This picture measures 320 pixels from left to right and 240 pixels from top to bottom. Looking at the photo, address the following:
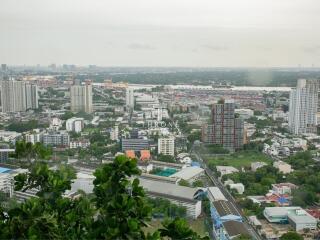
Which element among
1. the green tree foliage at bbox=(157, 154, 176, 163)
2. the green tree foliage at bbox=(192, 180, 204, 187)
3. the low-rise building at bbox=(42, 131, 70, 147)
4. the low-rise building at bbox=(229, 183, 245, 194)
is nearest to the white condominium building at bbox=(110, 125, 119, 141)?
the low-rise building at bbox=(42, 131, 70, 147)

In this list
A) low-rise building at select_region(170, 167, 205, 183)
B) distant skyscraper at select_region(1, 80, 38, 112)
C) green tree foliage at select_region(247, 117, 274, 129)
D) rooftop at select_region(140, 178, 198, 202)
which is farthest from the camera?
distant skyscraper at select_region(1, 80, 38, 112)

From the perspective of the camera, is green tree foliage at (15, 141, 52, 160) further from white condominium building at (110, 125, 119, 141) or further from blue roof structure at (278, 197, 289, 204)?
white condominium building at (110, 125, 119, 141)

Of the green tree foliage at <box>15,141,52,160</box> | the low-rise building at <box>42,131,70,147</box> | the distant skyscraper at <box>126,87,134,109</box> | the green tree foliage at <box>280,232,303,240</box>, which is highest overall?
the green tree foliage at <box>15,141,52,160</box>

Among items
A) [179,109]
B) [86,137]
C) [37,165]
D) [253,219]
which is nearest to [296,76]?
[179,109]

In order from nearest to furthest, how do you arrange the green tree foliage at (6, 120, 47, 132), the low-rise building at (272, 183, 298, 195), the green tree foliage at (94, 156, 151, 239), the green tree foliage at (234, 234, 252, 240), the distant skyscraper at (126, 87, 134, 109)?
the green tree foliage at (94, 156, 151, 239) → the green tree foliage at (234, 234, 252, 240) → the low-rise building at (272, 183, 298, 195) → the green tree foliage at (6, 120, 47, 132) → the distant skyscraper at (126, 87, 134, 109)

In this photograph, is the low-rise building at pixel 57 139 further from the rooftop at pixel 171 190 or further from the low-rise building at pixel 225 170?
the rooftop at pixel 171 190

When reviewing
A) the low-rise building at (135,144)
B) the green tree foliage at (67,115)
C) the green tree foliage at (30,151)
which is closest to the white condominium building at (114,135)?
the low-rise building at (135,144)

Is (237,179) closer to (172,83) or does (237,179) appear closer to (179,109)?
(179,109)

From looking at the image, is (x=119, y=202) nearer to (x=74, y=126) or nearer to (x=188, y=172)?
(x=188, y=172)
